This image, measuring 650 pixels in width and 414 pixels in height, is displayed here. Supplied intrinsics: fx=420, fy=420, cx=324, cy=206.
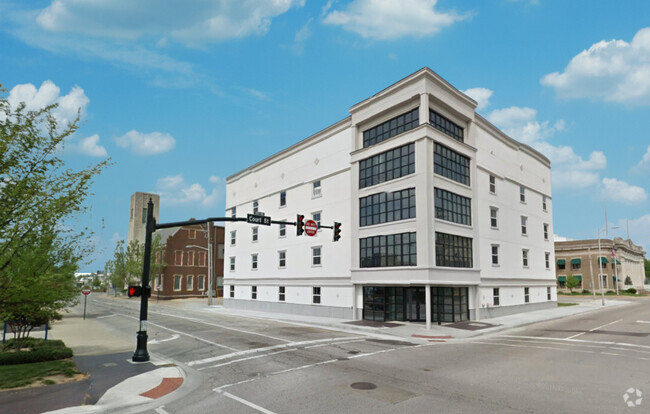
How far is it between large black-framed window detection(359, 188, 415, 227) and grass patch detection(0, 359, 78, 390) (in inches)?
803

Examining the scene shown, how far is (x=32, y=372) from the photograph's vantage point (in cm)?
1306

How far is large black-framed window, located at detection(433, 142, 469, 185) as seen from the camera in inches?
1125

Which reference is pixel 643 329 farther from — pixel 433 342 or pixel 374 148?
pixel 374 148

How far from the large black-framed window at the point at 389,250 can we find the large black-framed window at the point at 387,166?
4.23 metres

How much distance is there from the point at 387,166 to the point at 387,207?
2.99 metres

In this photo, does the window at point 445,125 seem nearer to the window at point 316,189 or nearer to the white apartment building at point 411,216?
the white apartment building at point 411,216

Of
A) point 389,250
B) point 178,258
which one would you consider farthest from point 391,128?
point 178,258

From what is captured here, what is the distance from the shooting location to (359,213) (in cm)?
3197

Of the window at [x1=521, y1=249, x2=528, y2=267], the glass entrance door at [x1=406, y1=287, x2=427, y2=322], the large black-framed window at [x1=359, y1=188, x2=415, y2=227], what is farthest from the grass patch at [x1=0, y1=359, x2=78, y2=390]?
the window at [x1=521, y1=249, x2=528, y2=267]

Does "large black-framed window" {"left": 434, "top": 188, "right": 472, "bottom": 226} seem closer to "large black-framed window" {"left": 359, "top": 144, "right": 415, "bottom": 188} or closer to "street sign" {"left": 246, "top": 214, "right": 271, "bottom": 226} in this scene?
"large black-framed window" {"left": 359, "top": 144, "right": 415, "bottom": 188}

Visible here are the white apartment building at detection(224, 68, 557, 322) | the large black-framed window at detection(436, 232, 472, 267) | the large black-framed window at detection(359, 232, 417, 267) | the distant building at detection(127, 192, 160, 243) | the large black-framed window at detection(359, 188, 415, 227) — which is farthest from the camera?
the distant building at detection(127, 192, 160, 243)

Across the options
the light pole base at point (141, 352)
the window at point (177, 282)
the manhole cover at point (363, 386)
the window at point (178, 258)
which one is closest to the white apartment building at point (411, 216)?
the manhole cover at point (363, 386)

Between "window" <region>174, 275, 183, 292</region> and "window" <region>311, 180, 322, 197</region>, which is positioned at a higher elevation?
"window" <region>311, 180, 322, 197</region>

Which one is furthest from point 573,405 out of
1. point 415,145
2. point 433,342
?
point 415,145
